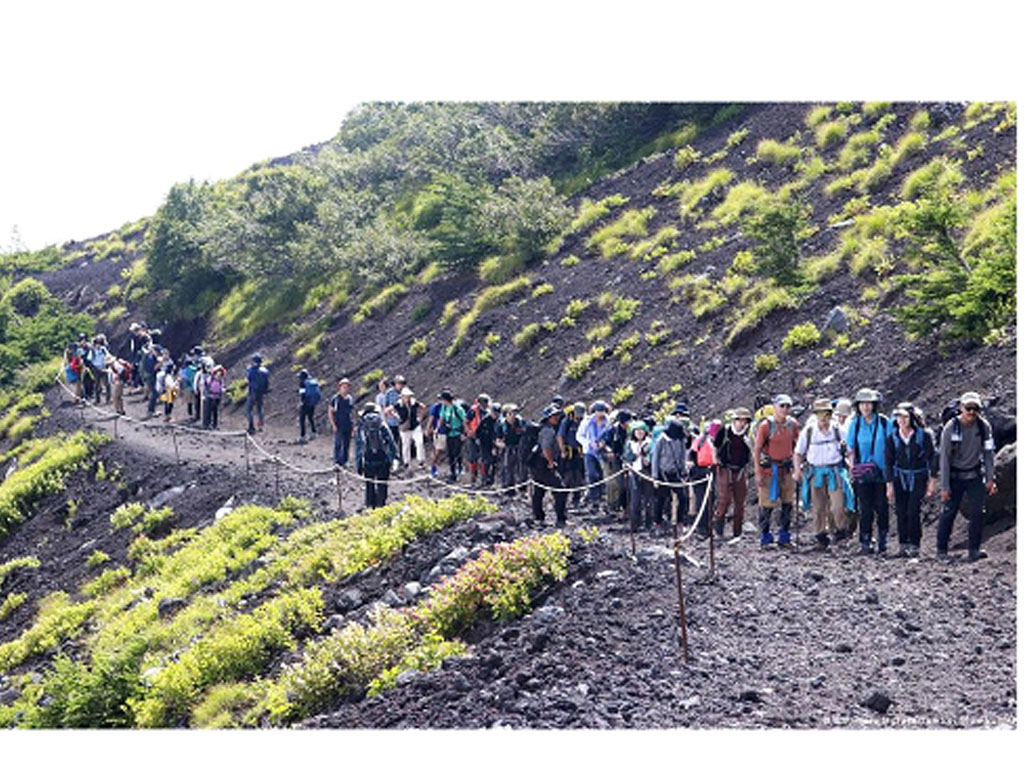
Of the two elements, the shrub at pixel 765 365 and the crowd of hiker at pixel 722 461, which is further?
the shrub at pixel 765 365

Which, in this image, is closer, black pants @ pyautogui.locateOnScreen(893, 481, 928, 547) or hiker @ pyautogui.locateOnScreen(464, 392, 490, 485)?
black pants @ pyautogui.locateOnScreen(893, 481, 928, 547)

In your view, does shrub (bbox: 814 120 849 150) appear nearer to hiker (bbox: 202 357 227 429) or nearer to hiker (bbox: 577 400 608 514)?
hiker (bbox: 202 357 227 429)

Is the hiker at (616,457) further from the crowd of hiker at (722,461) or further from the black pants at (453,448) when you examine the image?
the black pants at (453,448)

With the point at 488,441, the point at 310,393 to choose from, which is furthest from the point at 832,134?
the point at 488,441

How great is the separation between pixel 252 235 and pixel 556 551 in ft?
114

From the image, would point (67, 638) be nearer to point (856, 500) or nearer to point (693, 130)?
point (856, 500)

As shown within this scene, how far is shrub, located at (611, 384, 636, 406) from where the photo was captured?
24.6m

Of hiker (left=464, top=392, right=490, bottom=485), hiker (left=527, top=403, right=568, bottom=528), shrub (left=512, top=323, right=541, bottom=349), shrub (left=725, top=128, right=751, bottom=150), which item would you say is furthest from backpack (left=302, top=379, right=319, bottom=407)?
shrub (left=725, top=128, right=751, bottom=150)

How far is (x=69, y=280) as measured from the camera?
58781 mm

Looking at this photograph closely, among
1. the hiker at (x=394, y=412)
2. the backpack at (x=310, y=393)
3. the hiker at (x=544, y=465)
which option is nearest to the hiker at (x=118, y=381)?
the backpack at (x=310, y=393)

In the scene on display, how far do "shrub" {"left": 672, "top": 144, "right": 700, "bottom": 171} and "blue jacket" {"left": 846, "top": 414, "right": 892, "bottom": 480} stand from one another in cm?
2232

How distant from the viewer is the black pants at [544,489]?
55.9 feet

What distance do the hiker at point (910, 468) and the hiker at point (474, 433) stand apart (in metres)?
8.14

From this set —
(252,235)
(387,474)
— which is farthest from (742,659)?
(252,235)
